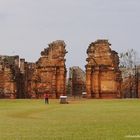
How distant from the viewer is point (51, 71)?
59.4m

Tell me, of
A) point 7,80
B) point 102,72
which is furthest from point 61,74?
point 7,80

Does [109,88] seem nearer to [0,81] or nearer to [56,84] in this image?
[56,84]

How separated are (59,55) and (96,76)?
4489 millimetres

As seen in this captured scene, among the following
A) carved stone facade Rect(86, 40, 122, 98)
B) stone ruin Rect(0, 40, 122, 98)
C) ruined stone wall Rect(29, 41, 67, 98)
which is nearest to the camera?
carved stone facade Rect(86, 40, 122, 98)

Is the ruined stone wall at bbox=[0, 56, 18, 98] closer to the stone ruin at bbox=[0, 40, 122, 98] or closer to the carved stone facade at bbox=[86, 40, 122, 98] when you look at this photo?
the stone ruin at bbox=[0, 40, 122, 98]

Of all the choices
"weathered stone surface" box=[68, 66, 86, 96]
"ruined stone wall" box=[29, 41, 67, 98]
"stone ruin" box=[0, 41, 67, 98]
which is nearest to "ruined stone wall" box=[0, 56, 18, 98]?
"stone ruin" box=[0, 41, 67, 98]

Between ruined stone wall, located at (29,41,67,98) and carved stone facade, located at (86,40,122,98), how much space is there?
2.76 meters

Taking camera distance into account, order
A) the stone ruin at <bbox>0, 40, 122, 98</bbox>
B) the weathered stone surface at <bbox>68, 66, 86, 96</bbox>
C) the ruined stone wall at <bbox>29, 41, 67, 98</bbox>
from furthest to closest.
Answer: the weathered stone surface at <bbox>68, 66, 86, 96</bbox>
the ruined stone wall at <bbox>29, 41, 67, 98</bbox>
the stone ruin at <bbox>0, 40, 122, 98</bbox>

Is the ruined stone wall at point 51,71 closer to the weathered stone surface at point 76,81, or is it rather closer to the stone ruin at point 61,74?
the stone ruin at point 61,74

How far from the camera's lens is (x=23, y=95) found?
2446 inches

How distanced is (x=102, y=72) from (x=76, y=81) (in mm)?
9299

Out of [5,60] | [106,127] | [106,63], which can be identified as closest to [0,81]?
[5,60]

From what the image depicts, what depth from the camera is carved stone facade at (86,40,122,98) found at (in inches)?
2298

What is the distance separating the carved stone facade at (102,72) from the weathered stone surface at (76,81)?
26.6 feet
